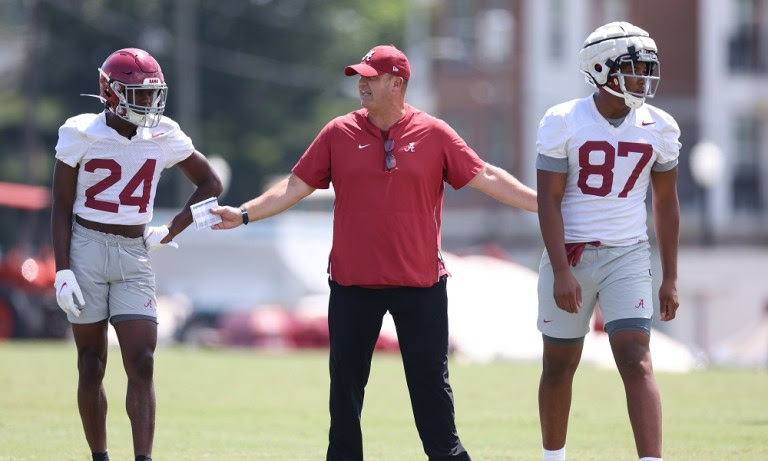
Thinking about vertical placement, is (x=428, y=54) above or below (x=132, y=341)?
above

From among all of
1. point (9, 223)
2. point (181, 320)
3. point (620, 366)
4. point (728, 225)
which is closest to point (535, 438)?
point (620, 366)

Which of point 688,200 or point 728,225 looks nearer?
point 728,225

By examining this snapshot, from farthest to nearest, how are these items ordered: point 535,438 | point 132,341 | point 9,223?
point 9,223
point 535,438
point 132,341

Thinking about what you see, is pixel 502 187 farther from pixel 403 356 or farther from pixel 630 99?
pixel 403 356

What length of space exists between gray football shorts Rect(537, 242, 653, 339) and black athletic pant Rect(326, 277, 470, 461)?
58 centimetres

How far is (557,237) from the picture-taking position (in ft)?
25.8

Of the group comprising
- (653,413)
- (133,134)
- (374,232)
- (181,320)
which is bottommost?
(181,320)

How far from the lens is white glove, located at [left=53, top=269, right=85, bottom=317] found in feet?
26.7

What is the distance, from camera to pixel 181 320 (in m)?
31.8

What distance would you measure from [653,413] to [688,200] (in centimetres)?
3462

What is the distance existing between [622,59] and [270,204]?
6.89ft

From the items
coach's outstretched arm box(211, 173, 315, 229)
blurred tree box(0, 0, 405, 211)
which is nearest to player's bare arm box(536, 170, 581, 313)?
coach's outstretched arm box(211, 173, 315, 229)

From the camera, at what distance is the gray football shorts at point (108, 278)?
834 centimetres

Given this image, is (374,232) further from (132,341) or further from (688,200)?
(688,200)
